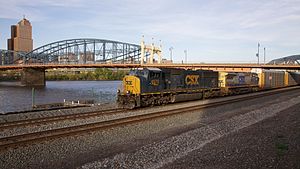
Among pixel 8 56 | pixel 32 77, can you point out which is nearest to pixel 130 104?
→ pixel 32 77

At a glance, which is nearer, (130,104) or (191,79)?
(130,104)

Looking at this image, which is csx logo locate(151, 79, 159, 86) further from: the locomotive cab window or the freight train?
the locomotive cab window

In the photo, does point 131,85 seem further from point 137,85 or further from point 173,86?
point 173,86

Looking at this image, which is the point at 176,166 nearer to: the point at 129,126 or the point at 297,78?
the point at 129,126

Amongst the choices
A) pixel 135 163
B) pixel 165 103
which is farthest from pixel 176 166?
pixel 165 103

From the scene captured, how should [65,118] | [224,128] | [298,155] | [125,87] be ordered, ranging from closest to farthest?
[298,155]
[224,128]
[65,118]
[125,87]

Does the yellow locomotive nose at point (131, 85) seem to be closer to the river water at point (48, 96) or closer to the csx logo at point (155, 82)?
the csx logo at point (155, 82)

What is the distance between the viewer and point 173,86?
834 inches

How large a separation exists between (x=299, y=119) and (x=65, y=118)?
11835 mm

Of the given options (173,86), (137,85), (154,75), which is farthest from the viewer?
(173,86)

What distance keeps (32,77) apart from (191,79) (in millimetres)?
73790

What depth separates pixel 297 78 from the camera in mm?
59031

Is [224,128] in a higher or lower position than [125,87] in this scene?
lower

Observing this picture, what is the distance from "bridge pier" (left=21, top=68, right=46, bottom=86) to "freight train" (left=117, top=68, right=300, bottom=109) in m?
68.3
